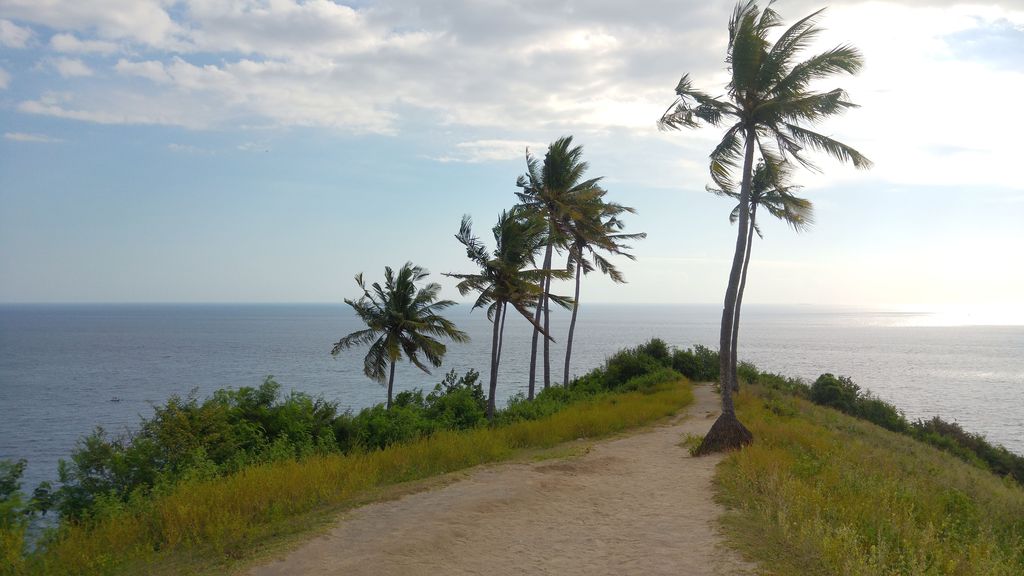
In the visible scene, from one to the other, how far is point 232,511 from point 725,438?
10.5m

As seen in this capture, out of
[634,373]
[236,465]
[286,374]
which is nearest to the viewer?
[236,465]

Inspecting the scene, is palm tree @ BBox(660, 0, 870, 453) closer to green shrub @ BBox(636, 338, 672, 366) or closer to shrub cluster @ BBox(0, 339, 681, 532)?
shrub cluster @ BBox(0, 339, 681, 532)

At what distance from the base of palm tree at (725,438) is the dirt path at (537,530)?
2.08m

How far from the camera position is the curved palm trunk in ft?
47.5

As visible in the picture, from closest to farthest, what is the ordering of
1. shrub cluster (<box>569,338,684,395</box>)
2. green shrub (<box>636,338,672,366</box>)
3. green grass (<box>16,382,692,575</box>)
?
green grass (<box>16,382,692,575</box>), shrub cluster (<box>569,338,684,395</box>), green shrub (<box>636,338,672,366</box>)

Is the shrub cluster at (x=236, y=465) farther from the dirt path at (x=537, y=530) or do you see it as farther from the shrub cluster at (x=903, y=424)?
the shrub cluster at (x=903, y=424)

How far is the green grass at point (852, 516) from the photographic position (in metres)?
6.66

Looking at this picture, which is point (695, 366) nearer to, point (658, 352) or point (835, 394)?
point (658, 352)

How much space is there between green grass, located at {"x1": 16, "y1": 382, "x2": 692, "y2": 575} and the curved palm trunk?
4.61 m

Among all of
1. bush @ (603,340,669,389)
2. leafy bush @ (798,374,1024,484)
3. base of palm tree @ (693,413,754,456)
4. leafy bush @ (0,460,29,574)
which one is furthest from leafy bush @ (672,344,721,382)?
leafy bush @ (0,460,29,574)

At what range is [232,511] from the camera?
861 centimetres

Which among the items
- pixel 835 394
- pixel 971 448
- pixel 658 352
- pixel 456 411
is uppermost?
pixel 658 352

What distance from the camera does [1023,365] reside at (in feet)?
280

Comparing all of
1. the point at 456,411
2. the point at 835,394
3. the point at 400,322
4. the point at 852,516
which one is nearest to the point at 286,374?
the point at 400,322
